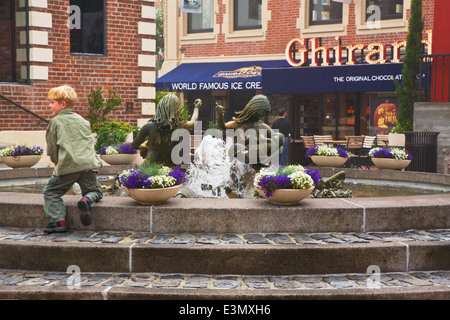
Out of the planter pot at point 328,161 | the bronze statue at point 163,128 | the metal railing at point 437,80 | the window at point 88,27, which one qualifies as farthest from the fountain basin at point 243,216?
the window at point 88,27

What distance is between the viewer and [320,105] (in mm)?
24031

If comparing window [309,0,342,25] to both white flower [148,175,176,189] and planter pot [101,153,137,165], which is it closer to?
planter pot [101,153,137,165]

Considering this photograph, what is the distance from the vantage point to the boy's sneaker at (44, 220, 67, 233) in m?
6.44

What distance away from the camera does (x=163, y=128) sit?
27.2 feet

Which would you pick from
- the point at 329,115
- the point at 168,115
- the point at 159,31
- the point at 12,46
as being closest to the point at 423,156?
the point at 168,115

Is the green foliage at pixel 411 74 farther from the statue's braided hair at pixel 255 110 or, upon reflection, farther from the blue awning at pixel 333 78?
the statue's braided hair at pixel 255 110

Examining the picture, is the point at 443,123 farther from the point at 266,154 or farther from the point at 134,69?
the point at 134,69

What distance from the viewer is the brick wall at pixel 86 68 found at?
14.6 m

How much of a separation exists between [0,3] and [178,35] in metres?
14.1

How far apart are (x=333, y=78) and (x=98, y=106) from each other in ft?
30.1

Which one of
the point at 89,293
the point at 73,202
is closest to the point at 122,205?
the point at 73,202

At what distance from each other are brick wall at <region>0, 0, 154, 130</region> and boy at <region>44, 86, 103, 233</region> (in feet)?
27.9

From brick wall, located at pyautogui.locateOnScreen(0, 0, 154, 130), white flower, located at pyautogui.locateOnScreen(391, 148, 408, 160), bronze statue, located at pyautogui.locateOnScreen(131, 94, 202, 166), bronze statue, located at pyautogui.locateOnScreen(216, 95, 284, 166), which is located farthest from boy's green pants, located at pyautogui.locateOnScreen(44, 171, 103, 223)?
brick wall, located at pyautogui.locateOnScreen(0, 0, 154, 130)

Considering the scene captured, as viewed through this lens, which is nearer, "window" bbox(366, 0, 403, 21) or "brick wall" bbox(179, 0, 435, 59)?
"brick wall" bbox(179, 0, 435, 59)
